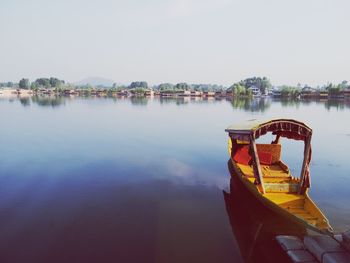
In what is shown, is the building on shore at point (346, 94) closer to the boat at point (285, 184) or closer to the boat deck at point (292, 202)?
the boat at point (285, 184)

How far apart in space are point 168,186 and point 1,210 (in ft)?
33.8

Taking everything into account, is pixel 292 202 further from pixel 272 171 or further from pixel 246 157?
pixel 246 157

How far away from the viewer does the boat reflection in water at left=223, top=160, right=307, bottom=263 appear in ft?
39.0

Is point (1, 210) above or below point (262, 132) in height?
below

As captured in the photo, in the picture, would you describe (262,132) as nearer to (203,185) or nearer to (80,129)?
(203,185)

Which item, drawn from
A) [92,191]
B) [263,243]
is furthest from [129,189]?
[263,243]

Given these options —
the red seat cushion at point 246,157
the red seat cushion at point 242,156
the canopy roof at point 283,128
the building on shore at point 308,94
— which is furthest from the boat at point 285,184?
the building on shore at point 308,94

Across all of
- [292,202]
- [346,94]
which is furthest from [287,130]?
[346,94]

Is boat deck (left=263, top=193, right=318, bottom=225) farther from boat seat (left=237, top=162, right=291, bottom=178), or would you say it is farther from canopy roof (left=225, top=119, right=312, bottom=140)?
canopy roof (left=225, top=119, right=312, bottom=140)

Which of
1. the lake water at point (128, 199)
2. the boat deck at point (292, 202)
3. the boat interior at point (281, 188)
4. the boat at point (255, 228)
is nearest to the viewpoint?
the boat at point (255, 228)

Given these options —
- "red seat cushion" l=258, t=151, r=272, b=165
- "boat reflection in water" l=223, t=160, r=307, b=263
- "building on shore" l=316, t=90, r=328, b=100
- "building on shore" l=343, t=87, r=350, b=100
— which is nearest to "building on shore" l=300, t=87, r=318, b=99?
"building on shore" l=316, t=90, r=328, b=100

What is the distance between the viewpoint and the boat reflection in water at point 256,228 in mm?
11875

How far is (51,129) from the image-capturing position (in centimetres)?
4350

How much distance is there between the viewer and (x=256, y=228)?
1406cm
